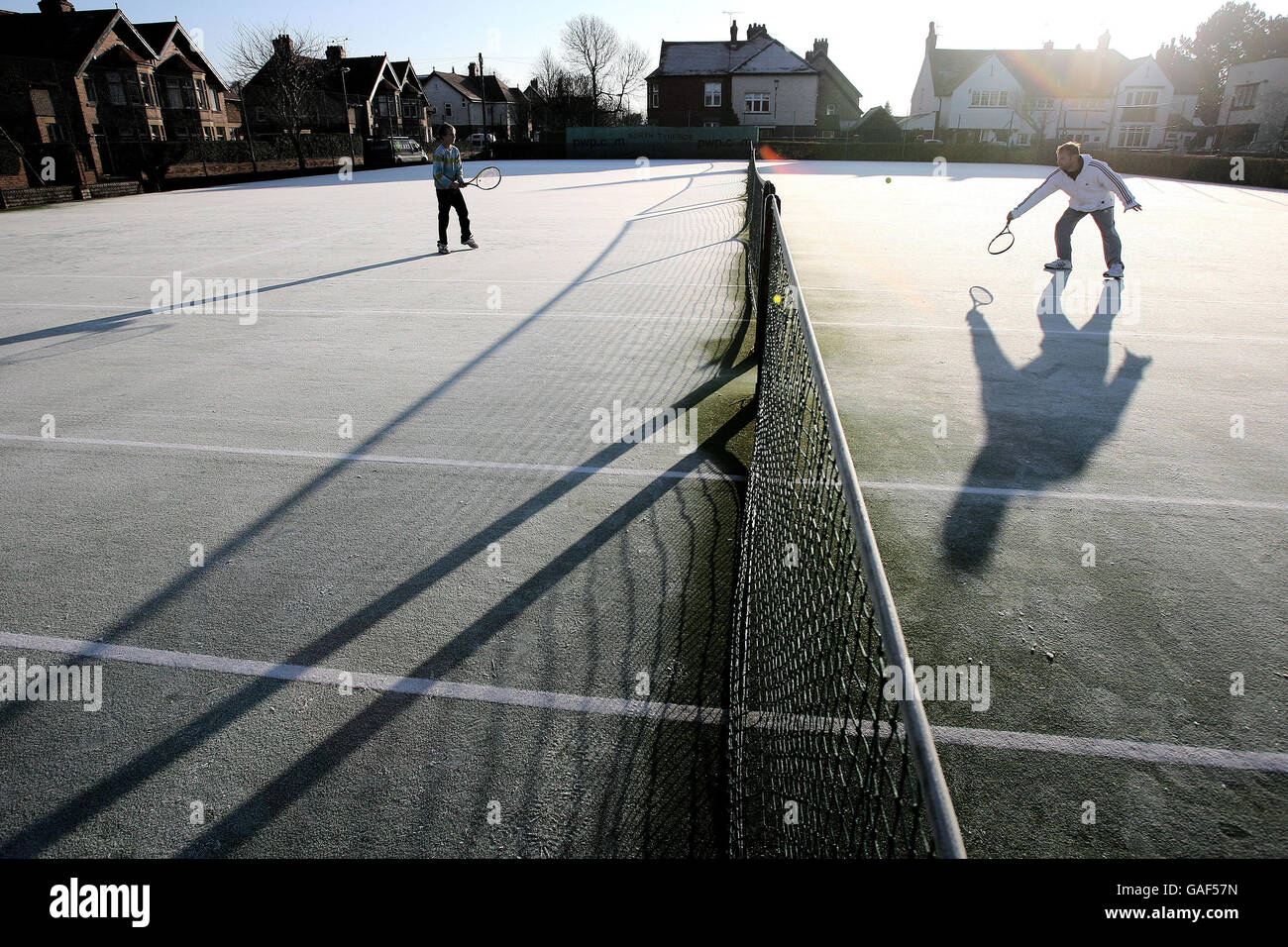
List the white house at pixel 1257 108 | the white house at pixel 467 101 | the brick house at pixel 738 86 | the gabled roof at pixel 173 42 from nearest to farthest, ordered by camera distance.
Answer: the gabled roof at pixel 173 42 → the white house at pixel 1257 108 → the brick house at pixel 738 86 → the white house at pixel 467 101

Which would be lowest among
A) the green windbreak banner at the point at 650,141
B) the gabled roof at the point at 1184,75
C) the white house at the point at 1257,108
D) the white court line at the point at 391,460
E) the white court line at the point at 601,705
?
the white court line at the point at 601,705

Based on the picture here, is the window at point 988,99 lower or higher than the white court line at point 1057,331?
higher

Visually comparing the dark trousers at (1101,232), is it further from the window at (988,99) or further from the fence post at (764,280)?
the window at (988,99)

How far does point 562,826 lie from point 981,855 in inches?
63.2

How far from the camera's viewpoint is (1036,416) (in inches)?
288

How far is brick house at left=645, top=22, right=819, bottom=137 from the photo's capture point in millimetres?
77500

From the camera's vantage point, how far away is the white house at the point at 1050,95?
259 ft

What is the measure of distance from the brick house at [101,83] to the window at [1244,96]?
9438 cm

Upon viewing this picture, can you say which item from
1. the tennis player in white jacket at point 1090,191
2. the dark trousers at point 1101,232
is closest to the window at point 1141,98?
the dark trousers at point 1101,232

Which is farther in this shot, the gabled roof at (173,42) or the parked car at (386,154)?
the gabled roof at (173,42)

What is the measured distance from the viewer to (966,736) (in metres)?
3.54

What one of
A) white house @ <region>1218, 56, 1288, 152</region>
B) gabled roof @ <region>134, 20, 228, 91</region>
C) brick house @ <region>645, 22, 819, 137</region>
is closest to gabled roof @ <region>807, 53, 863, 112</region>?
brick house @ <region>645, 22, 819, 137</region>

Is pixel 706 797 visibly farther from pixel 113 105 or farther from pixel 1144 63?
pixel 1144 63

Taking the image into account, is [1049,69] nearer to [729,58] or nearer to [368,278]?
[729,58]
